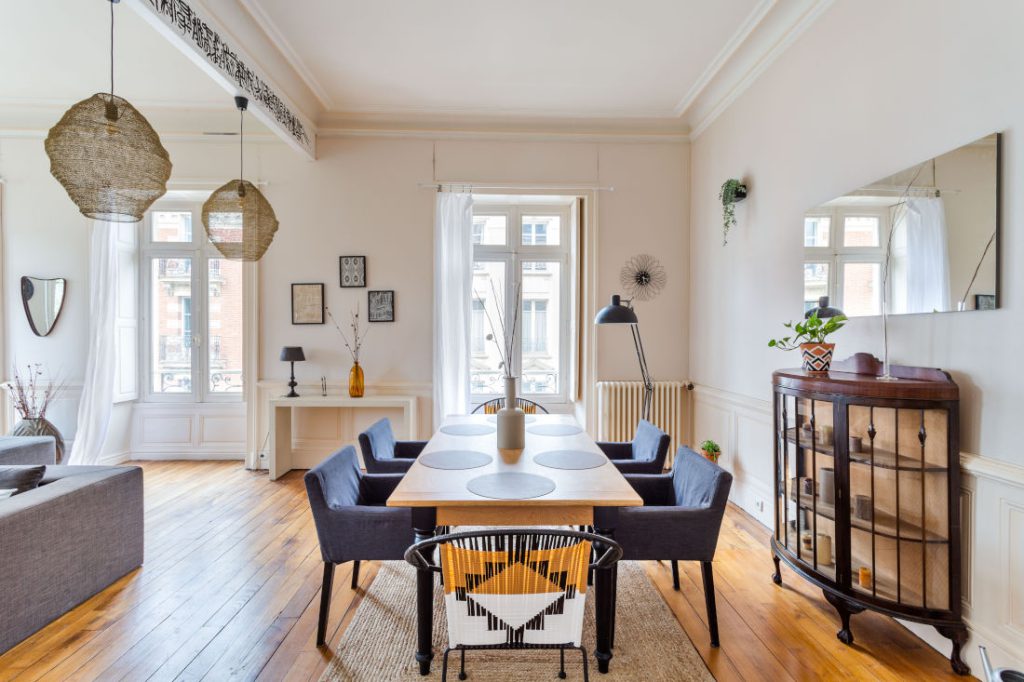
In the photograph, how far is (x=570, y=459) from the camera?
7.77 feet

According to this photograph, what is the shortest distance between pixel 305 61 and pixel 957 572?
15.4 ft

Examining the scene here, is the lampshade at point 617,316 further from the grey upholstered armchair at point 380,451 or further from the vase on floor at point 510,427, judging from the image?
the grey upholstered armchair at point 380,451

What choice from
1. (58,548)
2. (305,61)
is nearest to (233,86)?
(305,61)

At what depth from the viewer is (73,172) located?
6.23ft

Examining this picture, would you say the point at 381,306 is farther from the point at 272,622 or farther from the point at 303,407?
the point at 272,622

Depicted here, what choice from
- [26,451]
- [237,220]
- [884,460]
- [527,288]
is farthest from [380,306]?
[884,460]

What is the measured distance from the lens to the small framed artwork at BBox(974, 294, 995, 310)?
6.03 feet

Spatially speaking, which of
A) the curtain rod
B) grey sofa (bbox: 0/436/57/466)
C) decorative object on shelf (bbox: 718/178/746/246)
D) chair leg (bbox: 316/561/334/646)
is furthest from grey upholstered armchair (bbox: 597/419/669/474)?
grey sofa (bbox: 0/436/57/466)

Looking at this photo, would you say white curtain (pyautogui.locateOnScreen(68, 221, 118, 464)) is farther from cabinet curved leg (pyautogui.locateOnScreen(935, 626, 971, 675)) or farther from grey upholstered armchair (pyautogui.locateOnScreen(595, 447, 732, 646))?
cabinet curved leg (pyautogui.locateOnScreen(935, 626, 971, 675))

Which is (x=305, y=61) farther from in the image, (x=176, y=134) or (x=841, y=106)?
A: (x=841, y=106)

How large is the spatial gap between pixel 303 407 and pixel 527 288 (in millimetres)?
2420

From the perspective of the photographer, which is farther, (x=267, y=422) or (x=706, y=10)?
(x=267, y=422)

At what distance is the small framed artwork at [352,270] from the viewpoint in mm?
4613

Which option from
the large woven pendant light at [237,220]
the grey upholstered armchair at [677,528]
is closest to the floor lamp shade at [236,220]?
the large woven pendant light at [237,220]
